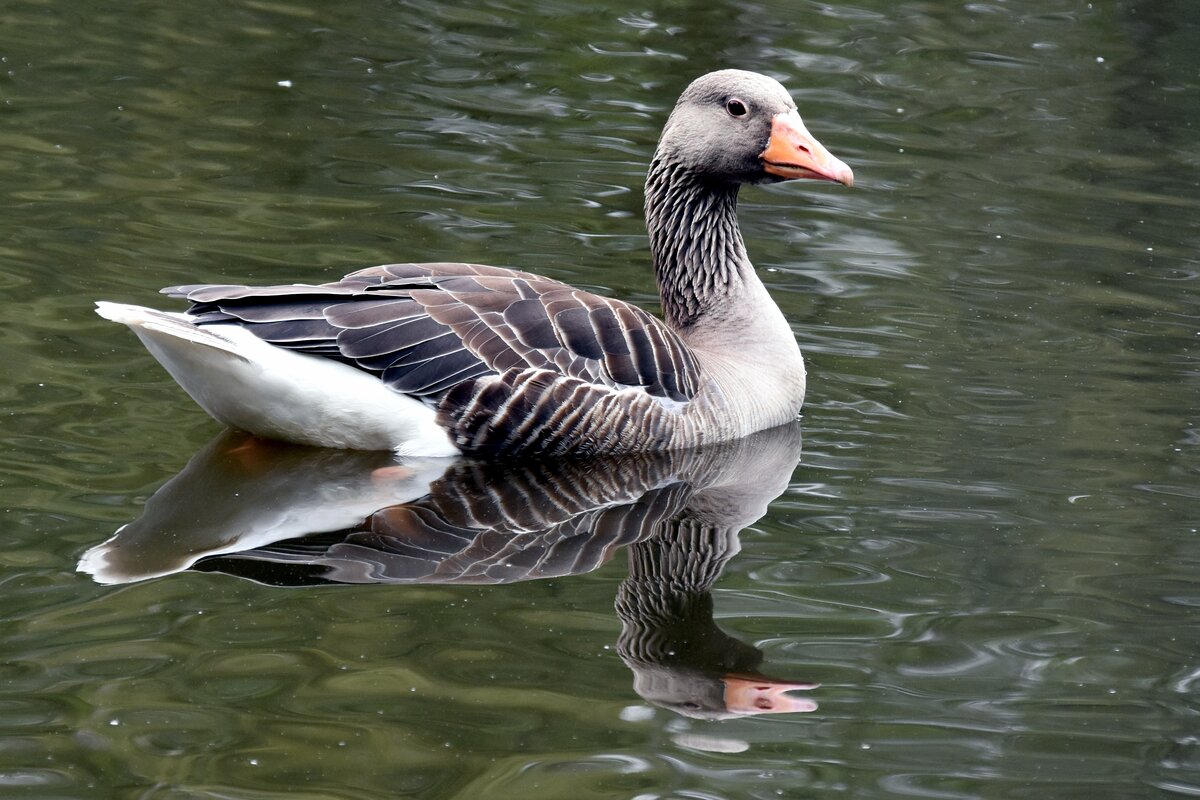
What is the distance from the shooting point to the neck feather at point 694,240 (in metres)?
9.54

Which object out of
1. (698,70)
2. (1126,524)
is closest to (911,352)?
(1126,524)

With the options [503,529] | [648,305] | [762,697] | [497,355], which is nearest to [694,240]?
[648,305]

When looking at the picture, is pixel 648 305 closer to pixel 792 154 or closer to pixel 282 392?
pixel 792 154

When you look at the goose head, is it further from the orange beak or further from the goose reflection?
the goose reflection

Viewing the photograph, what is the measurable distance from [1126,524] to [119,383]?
5.32 m

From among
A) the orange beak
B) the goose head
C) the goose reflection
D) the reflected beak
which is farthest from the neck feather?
the reflected beak

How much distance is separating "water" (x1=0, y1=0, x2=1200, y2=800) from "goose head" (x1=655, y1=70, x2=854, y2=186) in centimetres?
142

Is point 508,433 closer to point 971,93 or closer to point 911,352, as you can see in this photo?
point 911,352

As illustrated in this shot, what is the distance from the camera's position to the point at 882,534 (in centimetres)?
752

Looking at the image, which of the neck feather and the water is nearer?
the water

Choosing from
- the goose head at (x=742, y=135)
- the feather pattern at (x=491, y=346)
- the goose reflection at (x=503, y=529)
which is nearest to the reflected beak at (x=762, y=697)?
the goose reflection at (x=503, y=529)

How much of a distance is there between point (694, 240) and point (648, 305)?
46.2 inches

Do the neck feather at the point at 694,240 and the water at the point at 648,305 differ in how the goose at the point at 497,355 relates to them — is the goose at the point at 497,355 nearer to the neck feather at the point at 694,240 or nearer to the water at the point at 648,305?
the neck feather at the point at 694,240

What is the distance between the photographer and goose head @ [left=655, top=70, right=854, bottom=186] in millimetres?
9109
